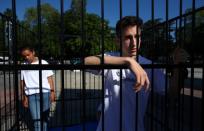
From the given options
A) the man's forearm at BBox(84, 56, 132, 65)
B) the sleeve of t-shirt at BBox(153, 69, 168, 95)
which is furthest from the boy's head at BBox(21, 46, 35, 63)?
the man's forearm at BBox(84, 56, 132, 65)

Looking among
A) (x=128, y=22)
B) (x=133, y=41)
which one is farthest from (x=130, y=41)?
(x=128, y=22)

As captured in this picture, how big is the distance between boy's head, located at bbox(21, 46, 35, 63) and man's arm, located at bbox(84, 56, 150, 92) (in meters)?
3.11

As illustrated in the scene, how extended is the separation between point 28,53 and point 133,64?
337 centimetres

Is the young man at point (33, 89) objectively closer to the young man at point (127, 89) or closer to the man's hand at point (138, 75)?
the young man at point (127, 89)

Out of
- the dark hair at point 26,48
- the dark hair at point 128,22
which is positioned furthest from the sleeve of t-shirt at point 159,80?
the dark hair at point 26,48

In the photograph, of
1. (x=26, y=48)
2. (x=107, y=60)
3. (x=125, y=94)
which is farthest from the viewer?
(x=26, y=48)

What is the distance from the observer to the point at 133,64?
2.02 m

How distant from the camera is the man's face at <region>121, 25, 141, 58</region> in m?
2.31

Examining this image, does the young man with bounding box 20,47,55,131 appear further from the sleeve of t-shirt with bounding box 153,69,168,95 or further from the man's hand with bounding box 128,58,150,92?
the man's hand with bounding box 128,58,150,92

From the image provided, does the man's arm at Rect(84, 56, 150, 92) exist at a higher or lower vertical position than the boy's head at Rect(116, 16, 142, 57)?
lower

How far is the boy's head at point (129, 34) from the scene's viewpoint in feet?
7.59

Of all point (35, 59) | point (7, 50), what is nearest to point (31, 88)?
point (35, 59)

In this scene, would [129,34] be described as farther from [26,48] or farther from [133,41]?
[26,48]

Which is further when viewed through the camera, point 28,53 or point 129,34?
point 28,53
